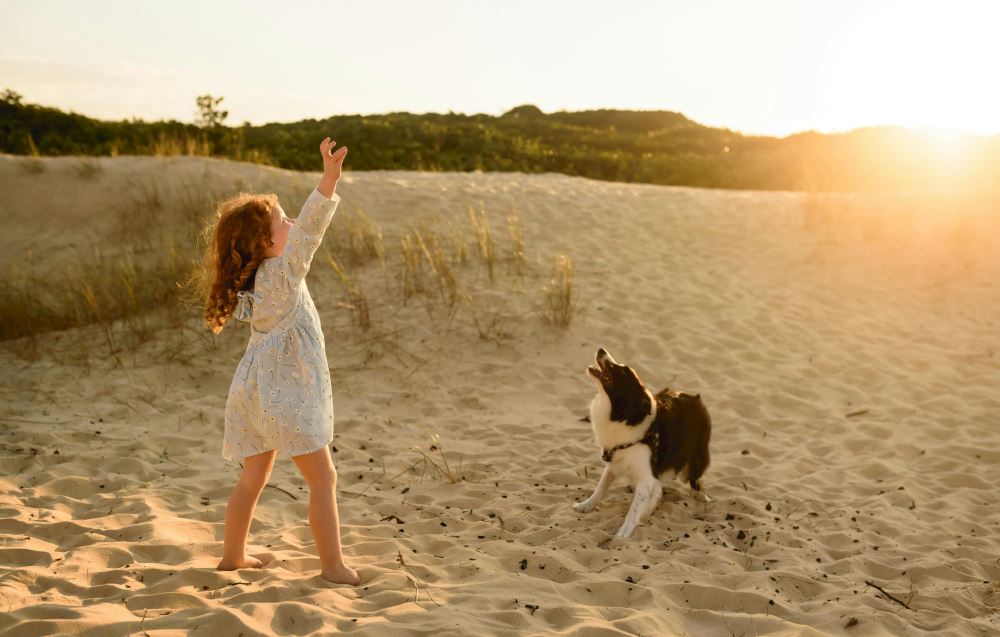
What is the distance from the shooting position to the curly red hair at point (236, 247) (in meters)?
3.52

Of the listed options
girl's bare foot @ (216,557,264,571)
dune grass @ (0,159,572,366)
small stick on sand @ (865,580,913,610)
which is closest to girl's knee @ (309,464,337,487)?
girl's bare foot @ (216,557,264,571)

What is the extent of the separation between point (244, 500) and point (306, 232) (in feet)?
3.96

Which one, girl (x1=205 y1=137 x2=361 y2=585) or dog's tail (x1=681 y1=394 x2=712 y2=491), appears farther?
dog's tail (x1=681 y1=394 x2=712 y2=491)

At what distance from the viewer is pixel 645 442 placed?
482 centimetres

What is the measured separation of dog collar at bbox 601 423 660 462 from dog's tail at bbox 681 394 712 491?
1.05ft

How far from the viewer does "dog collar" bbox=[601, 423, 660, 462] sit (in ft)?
15.7

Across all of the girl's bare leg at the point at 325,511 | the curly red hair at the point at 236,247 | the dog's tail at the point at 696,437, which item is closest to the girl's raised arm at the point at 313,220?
the curly red hair at the point at 236,247

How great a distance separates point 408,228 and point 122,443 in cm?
559

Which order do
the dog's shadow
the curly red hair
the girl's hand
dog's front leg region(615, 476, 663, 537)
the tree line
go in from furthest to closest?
the tree line → the dog's shadow → dog's front leg region(615, 476, 663, 537) → the curly red hair → the girl's hand

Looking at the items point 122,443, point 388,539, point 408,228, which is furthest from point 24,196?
point 388,539

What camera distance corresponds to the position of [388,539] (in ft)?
14.6

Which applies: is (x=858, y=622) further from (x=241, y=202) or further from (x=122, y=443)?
(x=122, y=443)

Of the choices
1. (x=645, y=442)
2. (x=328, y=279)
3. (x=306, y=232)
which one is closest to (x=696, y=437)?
(x=645, y=442)

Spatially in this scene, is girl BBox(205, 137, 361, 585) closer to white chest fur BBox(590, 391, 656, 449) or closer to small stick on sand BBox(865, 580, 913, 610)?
white chest fur BBox(590, 391, 656, 449)
